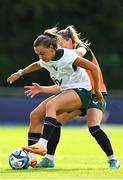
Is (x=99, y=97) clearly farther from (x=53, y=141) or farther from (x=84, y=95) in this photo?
(x=53, y=141)

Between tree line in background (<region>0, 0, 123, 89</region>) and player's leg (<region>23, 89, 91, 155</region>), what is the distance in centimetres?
3160

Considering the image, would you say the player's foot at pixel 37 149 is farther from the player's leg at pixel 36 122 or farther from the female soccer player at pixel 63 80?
the player's leg at pixel 36 122

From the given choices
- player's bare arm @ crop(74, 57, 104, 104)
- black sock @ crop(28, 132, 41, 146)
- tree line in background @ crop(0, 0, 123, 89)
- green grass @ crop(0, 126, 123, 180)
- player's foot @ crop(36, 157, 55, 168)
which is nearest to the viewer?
green grass @ crop(0, 126, 123, 180)

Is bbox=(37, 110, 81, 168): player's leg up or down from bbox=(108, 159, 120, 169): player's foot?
up

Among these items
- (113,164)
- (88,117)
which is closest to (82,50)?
(88,117)

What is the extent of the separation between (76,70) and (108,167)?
142 centimetres

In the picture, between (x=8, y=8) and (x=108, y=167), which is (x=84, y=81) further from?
(x=8, y=8)

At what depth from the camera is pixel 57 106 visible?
35.4 feet

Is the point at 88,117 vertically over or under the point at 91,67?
under

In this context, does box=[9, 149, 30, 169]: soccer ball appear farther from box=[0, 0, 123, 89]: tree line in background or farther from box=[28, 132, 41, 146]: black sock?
box=[0, 0, 123, 89]: tree line in background

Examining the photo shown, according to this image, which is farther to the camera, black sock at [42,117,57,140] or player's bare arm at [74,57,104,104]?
player's bare arm at [74,57,104,104]

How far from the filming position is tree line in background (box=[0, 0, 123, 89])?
43.5m

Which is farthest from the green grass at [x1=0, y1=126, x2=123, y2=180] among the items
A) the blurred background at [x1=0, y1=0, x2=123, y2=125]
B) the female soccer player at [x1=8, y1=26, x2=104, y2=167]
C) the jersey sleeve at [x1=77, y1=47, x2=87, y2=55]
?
the blurred background at [x1=0, y1=0, x2=123, y2=125]

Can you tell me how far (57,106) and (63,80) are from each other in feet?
1.51
